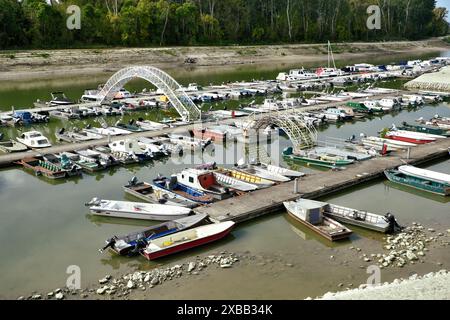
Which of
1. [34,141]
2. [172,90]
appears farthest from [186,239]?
[172,90]

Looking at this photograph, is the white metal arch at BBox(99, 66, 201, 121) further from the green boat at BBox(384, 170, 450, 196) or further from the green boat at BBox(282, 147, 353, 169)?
the green boat at BBox(384, 170, 450, 196)

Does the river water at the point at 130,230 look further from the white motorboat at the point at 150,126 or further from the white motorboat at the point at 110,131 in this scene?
the white motorboat at the point at 150,126

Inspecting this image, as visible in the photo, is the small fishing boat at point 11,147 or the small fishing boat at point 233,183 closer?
the small fishing boat at point 233,183

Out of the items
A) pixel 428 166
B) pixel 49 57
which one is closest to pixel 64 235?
pixel 428 166

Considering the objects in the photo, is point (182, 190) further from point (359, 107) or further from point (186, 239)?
point (359, 107)

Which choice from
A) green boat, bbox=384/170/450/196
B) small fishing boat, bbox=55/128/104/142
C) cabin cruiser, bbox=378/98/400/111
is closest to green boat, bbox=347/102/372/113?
cabin cruiser, bbox=378/98/400/111

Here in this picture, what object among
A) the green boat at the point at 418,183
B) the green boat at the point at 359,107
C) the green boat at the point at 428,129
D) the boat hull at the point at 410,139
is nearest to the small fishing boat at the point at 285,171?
the green boat at the point at 418,183
